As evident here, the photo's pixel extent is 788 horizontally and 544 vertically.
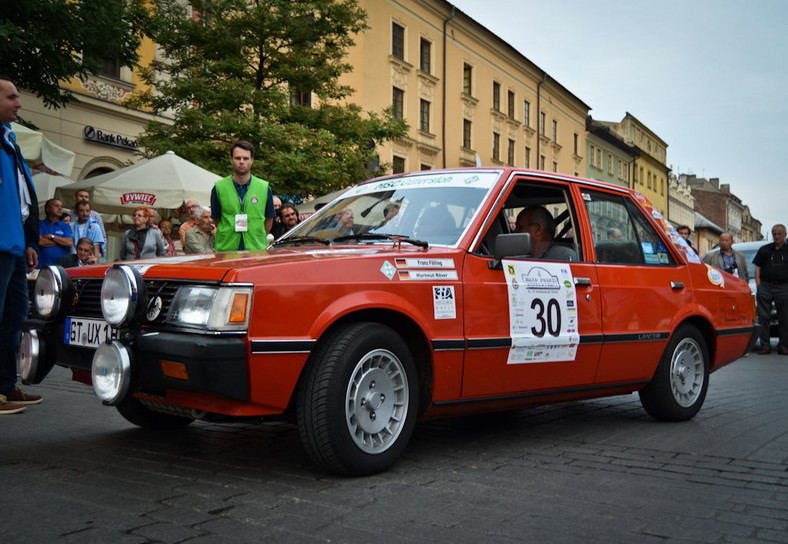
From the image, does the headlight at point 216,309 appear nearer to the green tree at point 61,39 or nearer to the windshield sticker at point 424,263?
the windshield sticker at point 424,263

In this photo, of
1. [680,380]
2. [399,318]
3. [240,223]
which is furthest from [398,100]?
[399,318]

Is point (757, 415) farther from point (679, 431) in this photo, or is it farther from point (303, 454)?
point (303, 454)

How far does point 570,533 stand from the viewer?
10.3 ft

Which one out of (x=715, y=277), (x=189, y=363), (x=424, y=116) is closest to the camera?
(x=189, y=363)

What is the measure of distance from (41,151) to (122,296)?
8469mm

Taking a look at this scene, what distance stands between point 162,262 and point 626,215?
341 cm

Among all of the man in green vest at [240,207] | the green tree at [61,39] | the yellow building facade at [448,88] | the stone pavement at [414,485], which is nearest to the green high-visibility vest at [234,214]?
the man in green vest at [240,207]

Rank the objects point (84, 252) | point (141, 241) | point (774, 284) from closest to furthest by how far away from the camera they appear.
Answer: point (141, 241), point (84, 252), point (774, 284)

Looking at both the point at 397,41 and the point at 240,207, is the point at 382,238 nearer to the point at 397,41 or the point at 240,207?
the point at 240,207

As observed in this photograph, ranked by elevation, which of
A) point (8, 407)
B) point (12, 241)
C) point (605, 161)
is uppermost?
point (605, 161)

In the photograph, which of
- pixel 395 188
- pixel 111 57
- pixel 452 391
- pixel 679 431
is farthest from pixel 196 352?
pixel 111 57

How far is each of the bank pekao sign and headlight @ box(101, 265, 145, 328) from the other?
1811 centimetres

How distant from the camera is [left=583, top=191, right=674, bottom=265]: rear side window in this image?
5523 mm

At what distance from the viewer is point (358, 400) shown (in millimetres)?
3859
